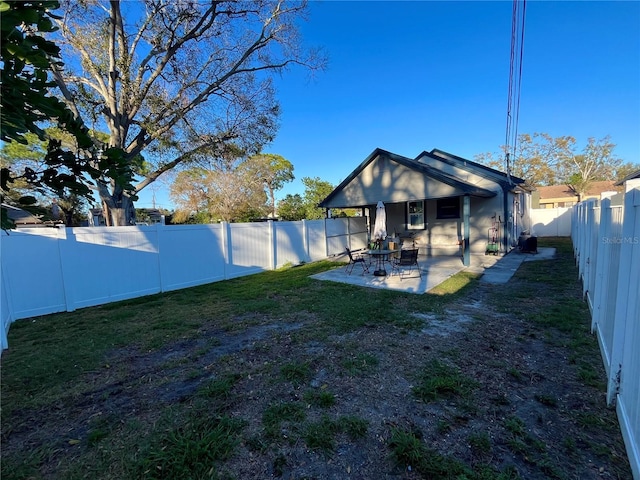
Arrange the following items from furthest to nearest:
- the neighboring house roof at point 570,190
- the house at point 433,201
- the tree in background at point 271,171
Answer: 1. the tree in background at point 271,171
2. the neighboring house roof at point 570,190
3. the house at point 433,201

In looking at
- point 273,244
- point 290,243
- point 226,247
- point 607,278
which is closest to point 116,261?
point 226,247

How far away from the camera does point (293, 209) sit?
3212 centimetres

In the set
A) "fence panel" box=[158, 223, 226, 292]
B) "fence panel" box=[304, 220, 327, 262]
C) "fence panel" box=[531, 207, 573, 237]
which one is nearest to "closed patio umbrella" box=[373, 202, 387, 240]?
"fence panel" box=[304, 220, 327, 262]

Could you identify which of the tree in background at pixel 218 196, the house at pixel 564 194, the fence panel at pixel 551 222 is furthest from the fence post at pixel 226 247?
the house at pixel 564 194

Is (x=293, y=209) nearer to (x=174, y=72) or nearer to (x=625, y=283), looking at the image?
(x=174, y=72)

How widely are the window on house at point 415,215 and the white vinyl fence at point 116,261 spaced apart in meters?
6.62

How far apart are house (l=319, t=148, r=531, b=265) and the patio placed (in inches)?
27.4

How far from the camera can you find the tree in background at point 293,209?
29.9 metres

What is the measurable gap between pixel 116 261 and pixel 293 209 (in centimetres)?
2554

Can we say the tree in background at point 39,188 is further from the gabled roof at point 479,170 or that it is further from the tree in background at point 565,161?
the tree in background at point 565,161

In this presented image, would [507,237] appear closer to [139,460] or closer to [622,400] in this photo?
[622,400]

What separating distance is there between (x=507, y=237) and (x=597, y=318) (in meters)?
9.65

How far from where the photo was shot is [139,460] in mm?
2172

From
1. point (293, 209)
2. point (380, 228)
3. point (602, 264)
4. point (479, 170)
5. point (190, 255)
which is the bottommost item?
point (190, 255)
